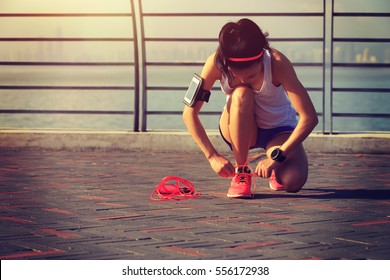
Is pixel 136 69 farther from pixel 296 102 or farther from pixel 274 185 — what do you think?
pixel 296 102

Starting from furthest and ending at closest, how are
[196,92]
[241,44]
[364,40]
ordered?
[364,40]
[196,92]
[241,44]

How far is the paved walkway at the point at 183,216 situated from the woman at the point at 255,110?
21cm

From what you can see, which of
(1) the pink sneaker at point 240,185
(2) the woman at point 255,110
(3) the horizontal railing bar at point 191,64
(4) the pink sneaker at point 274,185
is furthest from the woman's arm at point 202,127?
(3) the horizontal railing bar at point 191,64

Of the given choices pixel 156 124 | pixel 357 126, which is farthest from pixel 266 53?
pixel 357 126

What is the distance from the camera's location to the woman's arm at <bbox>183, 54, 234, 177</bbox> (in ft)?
18.6

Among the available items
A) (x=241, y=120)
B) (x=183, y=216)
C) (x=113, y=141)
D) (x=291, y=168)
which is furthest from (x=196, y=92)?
(x=113, y=141)

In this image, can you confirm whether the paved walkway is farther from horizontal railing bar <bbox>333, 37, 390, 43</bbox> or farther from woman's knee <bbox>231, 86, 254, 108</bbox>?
horizontal railing bar <bbox>333, 37, 390, 43</bbox>

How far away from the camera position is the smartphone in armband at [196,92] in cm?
580

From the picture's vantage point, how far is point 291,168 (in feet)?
19.8

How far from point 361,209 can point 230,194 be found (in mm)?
931

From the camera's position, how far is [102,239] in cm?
444

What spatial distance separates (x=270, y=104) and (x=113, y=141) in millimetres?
3644

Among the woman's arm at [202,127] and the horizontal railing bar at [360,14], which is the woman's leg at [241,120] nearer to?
the woman's arm at [202,127]

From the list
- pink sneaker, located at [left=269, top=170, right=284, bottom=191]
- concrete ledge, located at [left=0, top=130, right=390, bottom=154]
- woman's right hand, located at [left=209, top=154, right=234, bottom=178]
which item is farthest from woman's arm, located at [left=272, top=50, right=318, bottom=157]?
concrete ledge, located at [left=0, top=130, right=390, bottom=154]
